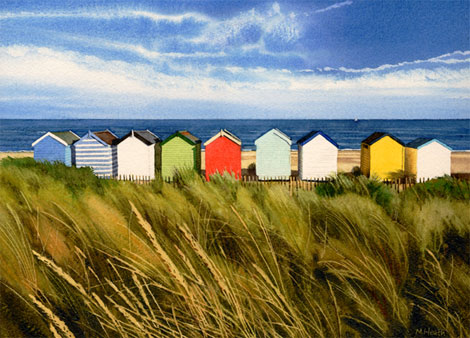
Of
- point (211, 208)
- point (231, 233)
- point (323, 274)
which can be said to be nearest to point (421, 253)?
point (323, 274)

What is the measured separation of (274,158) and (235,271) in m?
9.09

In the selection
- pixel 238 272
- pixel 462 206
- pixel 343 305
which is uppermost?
pixel 462 206

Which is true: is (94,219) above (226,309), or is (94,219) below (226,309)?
above

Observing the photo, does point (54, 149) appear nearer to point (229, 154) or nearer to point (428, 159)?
point (229, 154)

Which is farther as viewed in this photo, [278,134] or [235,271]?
[278,134]

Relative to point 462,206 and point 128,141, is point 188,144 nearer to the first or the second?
point 128,141

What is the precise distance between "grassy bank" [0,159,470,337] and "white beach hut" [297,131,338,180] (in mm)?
8305

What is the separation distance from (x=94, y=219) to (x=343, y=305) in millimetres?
1469

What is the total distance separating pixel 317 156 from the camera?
449 inches

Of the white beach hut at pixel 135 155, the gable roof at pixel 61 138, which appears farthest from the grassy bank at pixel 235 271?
the gable roof at pixel 61 138

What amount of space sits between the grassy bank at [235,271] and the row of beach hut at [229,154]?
806cm

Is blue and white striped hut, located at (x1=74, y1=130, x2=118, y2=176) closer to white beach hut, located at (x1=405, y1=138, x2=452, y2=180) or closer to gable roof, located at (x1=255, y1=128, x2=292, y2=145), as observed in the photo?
gable roof, located at (x1=255, y1=128, x2=292, y2=145)

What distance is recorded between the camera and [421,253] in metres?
2.54

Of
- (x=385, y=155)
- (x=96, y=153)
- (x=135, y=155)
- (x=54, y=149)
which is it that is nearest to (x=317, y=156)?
(x=385, y=155)
